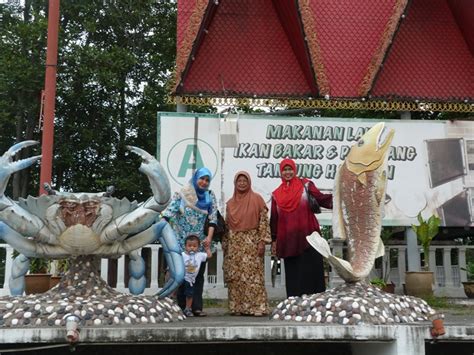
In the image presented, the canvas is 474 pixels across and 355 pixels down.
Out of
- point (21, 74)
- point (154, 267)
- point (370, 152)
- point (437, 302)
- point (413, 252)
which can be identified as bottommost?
point (437, 302)

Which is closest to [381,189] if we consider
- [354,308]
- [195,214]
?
[354,308]

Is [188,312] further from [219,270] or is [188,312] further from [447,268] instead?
[447,268]

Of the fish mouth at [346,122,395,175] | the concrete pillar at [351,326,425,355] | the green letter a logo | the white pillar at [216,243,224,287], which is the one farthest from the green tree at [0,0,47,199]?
the concrete pillar at [351,326,425,355]

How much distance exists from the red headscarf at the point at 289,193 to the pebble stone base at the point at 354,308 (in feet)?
2.92

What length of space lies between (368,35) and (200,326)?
591cm

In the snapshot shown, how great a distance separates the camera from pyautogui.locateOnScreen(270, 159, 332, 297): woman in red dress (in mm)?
5113

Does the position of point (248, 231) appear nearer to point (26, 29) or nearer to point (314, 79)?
point (314, 79)

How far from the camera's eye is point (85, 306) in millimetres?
4062

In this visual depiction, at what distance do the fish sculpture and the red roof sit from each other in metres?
3.64

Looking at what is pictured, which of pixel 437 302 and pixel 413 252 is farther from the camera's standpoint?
pixel 413 252

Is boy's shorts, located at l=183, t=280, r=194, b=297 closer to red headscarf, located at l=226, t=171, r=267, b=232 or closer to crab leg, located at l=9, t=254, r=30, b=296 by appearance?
red headscarf, located at l=226, t=171, r=267, b=232

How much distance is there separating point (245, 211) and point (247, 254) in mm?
368

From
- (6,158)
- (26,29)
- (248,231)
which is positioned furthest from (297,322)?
(26,29)

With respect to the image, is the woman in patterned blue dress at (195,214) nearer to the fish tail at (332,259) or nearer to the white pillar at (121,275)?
the fish tail at (332,259)
